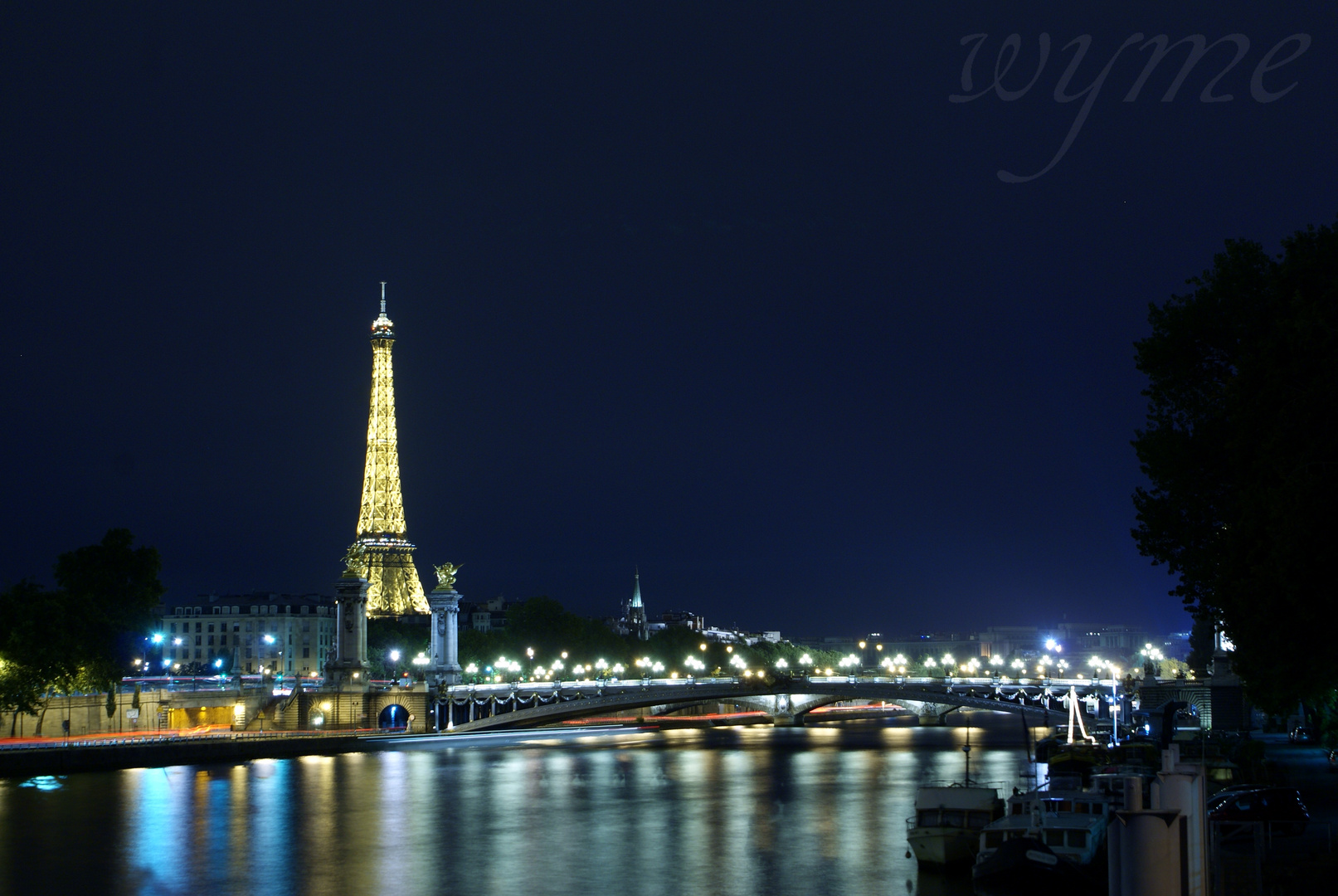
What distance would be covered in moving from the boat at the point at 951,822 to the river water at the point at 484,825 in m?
0.71

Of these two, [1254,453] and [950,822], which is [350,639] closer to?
[950,822]

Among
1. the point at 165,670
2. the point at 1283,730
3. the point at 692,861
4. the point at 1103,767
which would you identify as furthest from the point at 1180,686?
the point at 165,670

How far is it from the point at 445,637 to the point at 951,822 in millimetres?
61204

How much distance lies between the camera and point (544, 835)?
42.1 m

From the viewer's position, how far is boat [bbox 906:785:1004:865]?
32844 mm

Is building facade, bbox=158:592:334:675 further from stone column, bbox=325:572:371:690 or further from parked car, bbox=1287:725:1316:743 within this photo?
parked car, bbox=1287:725:1316:743

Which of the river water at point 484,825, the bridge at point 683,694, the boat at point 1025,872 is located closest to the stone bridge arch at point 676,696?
the bridge at point 683,694

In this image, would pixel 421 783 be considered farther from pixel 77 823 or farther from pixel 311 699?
pixel 311 699

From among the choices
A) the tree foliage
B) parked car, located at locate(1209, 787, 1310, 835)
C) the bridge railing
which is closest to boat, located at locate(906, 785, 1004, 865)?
parked car, located at locate(1209, 787, 1310, 835)

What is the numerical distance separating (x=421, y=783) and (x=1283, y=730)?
129 feet

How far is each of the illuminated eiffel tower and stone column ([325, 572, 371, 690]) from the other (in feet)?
154

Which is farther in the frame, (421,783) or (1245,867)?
(421,783)

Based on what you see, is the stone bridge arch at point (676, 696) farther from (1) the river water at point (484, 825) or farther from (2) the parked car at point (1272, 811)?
(2) the parked car at point (1272, 811)

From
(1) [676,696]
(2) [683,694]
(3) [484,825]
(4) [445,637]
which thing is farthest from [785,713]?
(3) [484,825]
